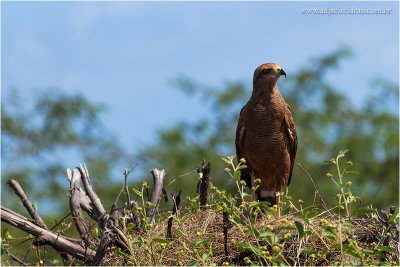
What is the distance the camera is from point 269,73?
811 cm

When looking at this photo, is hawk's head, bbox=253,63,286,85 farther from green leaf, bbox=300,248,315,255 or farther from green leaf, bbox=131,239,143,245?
green leaf, bbox=300,248,315,255

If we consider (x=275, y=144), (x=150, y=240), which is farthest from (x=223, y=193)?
(x=275, y=144)

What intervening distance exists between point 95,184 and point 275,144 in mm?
11270

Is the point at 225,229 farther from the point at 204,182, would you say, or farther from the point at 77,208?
the point at 77,208

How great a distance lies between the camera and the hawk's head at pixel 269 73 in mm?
8086

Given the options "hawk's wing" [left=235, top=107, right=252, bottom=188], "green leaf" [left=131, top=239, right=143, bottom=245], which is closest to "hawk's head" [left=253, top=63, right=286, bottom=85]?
"hawk's wing" [left=235, top=107, right=252, bottom=188]

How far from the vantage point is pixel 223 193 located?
5000 millimetres

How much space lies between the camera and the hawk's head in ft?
26.5

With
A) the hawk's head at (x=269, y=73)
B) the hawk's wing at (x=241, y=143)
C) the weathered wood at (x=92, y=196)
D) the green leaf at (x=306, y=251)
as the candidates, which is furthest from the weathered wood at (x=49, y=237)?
the hawk's head at (x=269, y=73)

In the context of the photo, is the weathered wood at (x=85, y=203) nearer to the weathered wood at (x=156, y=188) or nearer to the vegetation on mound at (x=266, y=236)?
the weathered wood at (x=156, y=188)

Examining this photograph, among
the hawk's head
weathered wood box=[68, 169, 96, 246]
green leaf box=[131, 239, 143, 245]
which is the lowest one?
green leaf box=[131, 239, 143, 245]

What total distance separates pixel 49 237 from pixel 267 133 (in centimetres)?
305

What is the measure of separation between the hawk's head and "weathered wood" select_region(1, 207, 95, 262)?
9.59 feet

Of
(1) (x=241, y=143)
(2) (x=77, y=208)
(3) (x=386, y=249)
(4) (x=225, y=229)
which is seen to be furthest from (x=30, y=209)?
(3) (x=386, y=249)
